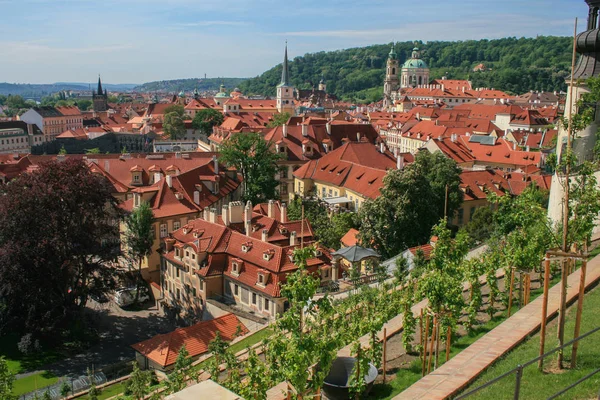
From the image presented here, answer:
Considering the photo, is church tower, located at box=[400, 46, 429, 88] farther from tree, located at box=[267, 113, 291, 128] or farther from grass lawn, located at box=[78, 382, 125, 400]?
grass lawn, located at box=[78, 382, 125, 400]

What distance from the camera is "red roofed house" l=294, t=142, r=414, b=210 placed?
4622 cm

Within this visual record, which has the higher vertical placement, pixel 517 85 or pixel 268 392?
pixel 517 85

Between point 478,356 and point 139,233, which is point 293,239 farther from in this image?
point 478,356

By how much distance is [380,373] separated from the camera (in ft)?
50.1

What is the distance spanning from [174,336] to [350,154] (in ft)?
98.5

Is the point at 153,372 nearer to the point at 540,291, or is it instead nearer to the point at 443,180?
the point at 540,291

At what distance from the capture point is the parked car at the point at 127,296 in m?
37.2

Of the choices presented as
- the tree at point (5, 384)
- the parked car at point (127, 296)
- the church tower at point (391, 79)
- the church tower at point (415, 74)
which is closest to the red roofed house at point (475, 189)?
the parked car at point (127, 296)

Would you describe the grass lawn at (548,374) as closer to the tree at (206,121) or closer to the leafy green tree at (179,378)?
the leafy green tree at (179,378)

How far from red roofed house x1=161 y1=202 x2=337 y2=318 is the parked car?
190cm

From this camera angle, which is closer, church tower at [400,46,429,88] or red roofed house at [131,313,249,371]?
red roofed house at [131,313,249,371]

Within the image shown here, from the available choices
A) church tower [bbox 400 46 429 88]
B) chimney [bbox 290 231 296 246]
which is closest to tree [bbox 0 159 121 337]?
chimney [bbox 290 231 296 246]

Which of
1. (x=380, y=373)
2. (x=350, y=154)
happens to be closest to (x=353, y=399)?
(x=380, y=373)

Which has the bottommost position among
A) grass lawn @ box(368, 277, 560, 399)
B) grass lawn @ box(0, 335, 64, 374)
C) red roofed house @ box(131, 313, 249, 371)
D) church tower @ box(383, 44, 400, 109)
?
grass lawn @ box(0, 335, 64, 374)
